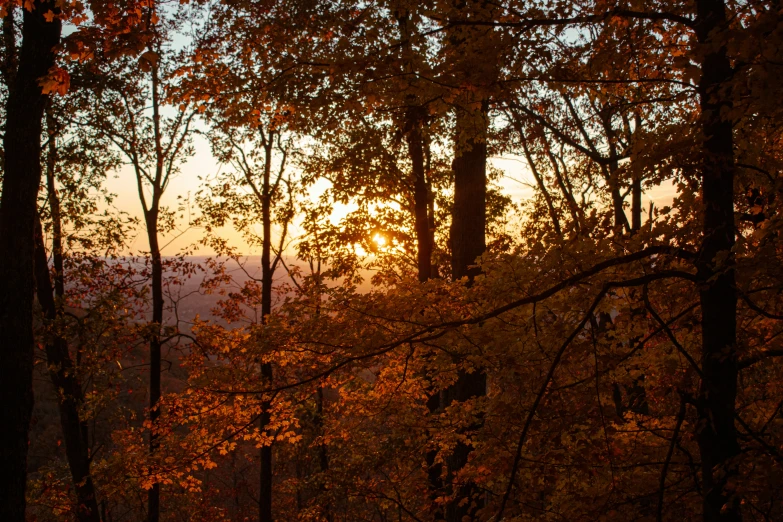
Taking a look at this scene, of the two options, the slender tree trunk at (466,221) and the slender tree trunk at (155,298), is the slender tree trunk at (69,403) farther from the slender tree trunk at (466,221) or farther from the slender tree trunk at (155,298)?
the slender tree trunk at (466,221)

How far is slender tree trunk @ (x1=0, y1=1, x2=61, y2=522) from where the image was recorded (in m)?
4.97

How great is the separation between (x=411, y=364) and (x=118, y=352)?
7197 mm

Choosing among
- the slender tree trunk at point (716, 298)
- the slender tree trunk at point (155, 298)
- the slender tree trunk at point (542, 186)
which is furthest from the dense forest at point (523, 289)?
the slender tree trunk at point (542, 186)

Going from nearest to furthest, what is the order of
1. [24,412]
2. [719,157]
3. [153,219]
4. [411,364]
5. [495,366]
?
[719,157] < [24,412] < [495,366] < [411,364] < [153,219]

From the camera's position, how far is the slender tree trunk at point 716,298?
12.8ft

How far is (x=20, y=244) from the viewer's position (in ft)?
17.6

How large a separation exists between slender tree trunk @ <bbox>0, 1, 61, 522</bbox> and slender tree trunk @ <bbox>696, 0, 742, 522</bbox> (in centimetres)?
552

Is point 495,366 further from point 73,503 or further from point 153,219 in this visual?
point 153,219

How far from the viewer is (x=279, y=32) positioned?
6656mm

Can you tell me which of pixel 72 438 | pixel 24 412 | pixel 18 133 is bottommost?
pixel 72 438

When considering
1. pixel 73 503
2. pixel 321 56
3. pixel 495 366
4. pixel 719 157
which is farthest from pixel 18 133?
pixel 73 503

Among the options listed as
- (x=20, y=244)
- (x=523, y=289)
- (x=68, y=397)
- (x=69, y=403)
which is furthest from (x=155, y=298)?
(x=523, y=289)

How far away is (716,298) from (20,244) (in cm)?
602

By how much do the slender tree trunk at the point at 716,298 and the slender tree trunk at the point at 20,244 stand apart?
18.1 ft
